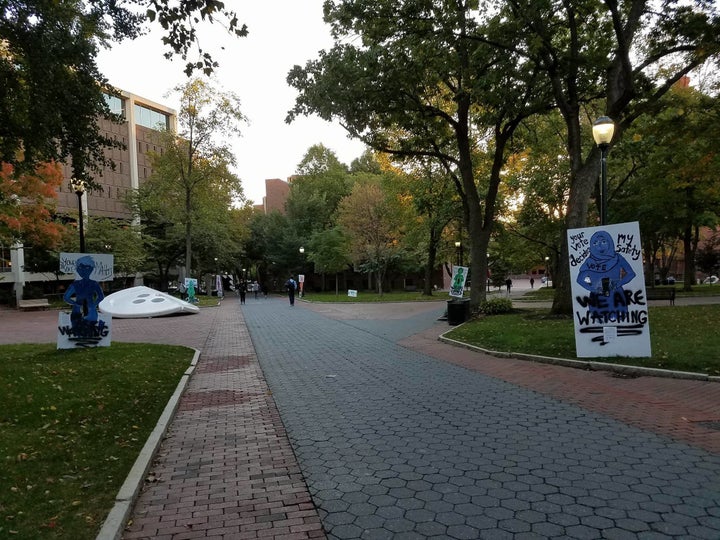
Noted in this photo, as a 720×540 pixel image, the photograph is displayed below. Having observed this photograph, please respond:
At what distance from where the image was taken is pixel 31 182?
84.3ft

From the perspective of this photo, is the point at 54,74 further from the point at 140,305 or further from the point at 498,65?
the point at 140,305

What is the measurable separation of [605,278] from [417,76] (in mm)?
9300

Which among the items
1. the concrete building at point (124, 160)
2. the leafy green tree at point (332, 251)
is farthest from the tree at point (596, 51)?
the concrete building at point (124, 160)

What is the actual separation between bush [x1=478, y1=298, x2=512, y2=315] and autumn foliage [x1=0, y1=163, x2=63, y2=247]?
66.9 feet

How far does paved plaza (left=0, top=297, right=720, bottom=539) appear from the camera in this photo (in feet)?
11.6

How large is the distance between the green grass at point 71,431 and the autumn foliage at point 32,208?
55.9 ft

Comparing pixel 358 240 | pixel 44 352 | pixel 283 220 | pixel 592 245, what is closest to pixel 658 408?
pixel 592 245

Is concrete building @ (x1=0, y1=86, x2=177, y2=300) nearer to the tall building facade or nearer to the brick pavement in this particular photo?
the tall building facade

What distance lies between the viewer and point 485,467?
4496 millimetres

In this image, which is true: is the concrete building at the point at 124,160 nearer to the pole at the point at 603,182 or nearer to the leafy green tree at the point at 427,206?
the leafy green tree at the point at 427,206

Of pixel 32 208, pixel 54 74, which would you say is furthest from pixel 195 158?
pixel 54 74

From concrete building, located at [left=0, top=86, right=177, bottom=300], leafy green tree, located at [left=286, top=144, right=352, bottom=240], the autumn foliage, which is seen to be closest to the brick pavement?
the autumn foliage

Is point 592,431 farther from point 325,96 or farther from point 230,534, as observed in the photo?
point 325,96

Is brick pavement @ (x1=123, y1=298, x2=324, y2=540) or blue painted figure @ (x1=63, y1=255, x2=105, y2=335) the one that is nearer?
brick pavement @ (x1=123, y1=298, x2=324, y2=540)
